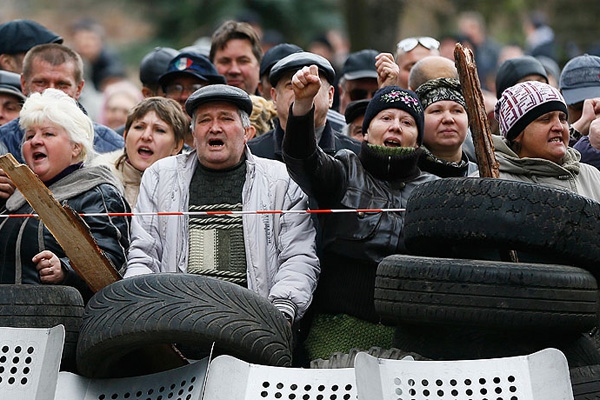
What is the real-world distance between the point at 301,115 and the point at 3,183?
1.92m

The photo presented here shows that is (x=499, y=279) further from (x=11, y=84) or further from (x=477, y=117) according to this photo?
(x=11, y=84)

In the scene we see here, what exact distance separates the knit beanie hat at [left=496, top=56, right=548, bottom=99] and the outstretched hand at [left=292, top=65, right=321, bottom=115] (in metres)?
3.40

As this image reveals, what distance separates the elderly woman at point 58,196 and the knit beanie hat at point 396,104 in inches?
61.0

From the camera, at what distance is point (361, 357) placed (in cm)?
521

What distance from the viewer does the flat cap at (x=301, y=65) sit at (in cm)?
717

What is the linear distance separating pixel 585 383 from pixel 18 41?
18.8 feet

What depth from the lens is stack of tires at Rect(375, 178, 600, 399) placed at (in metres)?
5.70

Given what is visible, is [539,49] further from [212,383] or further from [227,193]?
[212,383]

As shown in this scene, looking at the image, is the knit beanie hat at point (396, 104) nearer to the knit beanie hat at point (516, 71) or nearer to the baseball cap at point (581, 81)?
the baseball cap at point (581, 81)

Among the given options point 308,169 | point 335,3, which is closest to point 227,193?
point 308,169

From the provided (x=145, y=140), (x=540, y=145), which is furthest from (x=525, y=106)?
(x=145, y=140)

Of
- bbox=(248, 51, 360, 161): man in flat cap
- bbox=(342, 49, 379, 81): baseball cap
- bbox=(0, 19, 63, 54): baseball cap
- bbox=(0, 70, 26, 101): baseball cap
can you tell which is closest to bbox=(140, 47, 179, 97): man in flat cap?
bbox=(0, 19, 63, 54): baseball cap

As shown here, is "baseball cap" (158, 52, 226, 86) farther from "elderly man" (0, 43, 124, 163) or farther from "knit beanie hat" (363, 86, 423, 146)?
"knit beanie hat" (363, 86, 423, 146)

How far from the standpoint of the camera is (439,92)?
24.1ft
